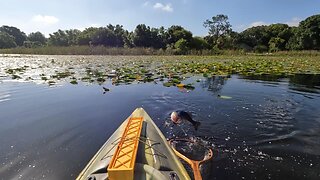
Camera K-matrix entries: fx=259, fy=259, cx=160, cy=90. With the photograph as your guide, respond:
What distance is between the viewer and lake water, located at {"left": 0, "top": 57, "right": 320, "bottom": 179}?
4.29 meters

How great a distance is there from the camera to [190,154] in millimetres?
4875

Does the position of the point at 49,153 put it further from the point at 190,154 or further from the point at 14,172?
the point at 190,154

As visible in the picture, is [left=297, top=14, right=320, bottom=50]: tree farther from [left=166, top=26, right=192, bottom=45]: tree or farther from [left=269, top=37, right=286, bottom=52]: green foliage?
[left=166, top=26, right=192, bottom=45]: tree

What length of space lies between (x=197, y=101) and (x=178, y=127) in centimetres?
243

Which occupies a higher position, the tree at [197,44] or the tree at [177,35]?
the tree at [177,35]

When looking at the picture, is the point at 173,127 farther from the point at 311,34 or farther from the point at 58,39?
the point at 58,39

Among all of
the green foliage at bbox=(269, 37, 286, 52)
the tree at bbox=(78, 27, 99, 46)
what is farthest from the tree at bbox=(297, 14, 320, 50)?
the tree at bbox=(78, 27, 99, 46)

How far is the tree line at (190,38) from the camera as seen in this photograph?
4788 cm

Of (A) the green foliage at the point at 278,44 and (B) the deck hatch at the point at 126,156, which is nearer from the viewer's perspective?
(B) the deck hatch at the point at 126,156

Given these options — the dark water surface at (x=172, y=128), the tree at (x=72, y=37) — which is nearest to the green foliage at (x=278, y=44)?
the tree at (x=72, y=37)

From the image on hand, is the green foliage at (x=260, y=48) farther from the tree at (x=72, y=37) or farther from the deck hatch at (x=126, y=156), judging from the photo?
the deck hatch at (x=126, y=156)

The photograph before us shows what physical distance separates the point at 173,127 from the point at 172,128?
66mm

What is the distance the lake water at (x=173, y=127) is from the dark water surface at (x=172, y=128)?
16mm

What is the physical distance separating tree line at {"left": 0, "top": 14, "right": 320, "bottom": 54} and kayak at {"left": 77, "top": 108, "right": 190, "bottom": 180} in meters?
35.6
